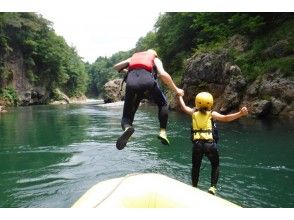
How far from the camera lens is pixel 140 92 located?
5.88 metres

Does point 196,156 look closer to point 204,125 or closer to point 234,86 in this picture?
point 204,125

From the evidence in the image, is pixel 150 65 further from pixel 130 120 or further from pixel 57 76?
pixel 57 76

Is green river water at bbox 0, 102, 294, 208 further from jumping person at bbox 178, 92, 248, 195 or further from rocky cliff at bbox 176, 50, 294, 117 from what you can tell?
rocky cliff at bbox 176, 50, 294, 117

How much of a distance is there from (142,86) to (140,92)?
13 centimetres

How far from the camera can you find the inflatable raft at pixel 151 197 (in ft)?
15.7

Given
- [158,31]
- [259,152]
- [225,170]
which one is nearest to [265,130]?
[259,152]

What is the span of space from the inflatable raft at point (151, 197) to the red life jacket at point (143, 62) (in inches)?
66.0

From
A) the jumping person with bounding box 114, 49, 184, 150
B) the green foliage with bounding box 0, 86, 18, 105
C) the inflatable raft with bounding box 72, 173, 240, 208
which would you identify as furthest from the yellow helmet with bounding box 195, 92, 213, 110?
the green foliage with bounding box 0, 86, 18, 105

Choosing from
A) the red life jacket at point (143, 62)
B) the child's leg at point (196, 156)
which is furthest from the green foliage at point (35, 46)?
the child's leg at point (196, 156)

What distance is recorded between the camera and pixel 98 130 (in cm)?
1925

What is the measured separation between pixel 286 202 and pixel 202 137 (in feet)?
8.63

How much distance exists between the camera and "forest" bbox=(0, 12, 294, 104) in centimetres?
2427

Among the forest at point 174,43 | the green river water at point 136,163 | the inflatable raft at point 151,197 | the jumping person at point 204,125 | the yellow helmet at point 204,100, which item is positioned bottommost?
the green river water at point 136,163

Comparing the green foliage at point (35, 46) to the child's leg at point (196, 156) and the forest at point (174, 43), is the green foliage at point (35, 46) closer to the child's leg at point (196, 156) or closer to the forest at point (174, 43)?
the forest at point (174, 43)
